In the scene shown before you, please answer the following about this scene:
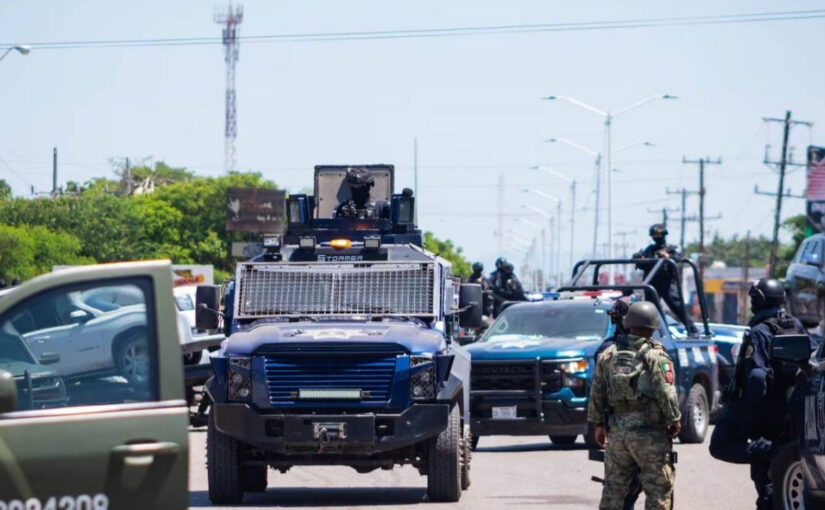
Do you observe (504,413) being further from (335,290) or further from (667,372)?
(667,372)

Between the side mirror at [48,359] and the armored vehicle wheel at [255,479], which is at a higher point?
the side mirror at [48,359]

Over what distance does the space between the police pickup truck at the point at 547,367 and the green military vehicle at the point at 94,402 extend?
1250 cm

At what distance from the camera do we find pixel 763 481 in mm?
11227

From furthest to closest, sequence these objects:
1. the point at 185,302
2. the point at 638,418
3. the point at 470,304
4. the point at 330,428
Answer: the point at 185,302
the point at 470,304
the point at 330,428
the point at 638,418

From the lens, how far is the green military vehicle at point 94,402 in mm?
6543

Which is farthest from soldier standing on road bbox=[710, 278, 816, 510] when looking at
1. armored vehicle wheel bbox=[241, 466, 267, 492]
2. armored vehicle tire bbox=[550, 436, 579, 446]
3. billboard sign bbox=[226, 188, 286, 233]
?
billboard sign bbox=[226, 188, 286, 233]

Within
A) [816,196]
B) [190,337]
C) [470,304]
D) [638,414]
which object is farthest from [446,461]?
[816,196]

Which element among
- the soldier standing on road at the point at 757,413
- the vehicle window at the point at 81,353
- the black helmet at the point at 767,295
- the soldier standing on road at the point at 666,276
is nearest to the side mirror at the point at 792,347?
the soldier standing on road at the point at 757,413

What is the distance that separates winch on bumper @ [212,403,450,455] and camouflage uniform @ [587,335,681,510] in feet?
11.5

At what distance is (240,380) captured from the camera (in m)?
13.9

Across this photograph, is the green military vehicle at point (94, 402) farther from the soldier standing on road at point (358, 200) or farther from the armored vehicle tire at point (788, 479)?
the soldier standing on road at point (358, 200)

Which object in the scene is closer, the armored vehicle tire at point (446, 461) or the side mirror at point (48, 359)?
the side mirror at point (48, 359)

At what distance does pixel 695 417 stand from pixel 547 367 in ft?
10.4

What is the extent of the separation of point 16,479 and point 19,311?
70cm
